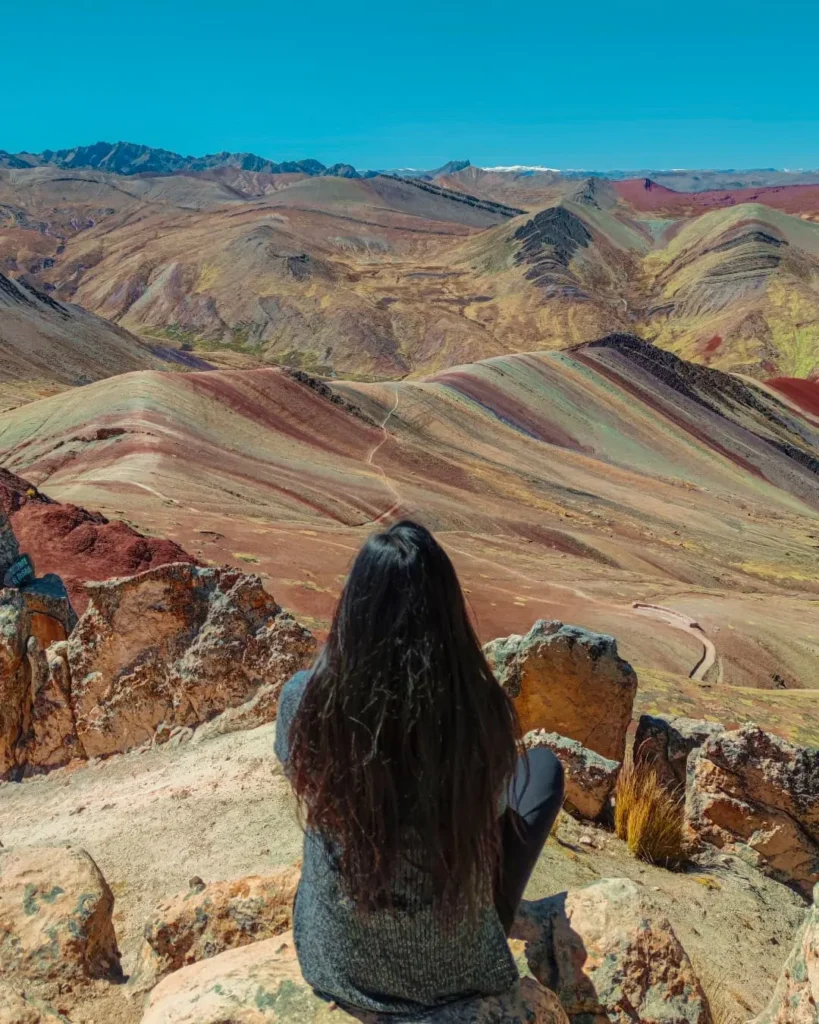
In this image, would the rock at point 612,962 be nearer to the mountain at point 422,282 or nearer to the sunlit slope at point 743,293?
the mountain at point 422,282

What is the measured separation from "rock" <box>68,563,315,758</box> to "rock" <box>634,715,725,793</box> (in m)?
2.67

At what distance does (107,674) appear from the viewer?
20.7ft

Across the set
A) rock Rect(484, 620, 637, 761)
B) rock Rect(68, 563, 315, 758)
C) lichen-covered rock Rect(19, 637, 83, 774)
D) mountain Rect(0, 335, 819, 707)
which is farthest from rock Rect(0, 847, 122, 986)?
mountain Rect(0, 335, 819, 707)

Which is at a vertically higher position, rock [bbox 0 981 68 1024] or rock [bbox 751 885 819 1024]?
rock [bbox 751 885 819 1024]

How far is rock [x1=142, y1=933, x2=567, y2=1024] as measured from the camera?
2.39 meters

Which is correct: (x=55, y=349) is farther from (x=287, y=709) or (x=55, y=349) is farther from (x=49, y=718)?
(x=287, y=709)

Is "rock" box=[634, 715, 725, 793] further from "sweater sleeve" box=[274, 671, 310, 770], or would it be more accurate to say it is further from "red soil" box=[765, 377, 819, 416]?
"red soil" box=[765, 377, 819, 416]

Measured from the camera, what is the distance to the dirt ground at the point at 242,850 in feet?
13.6

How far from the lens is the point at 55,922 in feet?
10.7

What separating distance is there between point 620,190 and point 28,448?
175 metres

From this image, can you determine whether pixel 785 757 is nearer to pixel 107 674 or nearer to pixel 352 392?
pixel 107 674

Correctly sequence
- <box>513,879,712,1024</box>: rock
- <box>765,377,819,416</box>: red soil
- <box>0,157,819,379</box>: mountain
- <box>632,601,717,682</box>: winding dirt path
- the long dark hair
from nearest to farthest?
the long dark hair < <box>513,879,712,1024</box>: rock < <box>632,601,717,682</box>: winding dirt path < <box>765,377,819,416</box>: red soil < <box>0,157,819,379</box>: mountain

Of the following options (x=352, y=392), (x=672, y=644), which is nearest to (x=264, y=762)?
(x=672, y=644)

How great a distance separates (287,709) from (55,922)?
1.58 metres
